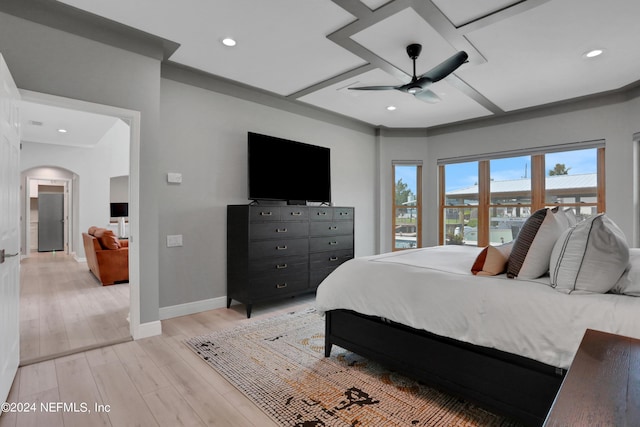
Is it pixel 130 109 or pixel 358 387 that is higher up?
pixel 130 109

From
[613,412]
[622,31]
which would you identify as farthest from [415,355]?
[622,31]

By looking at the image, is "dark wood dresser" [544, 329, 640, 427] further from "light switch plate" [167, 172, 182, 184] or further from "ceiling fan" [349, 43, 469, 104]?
"light switch plate" [167, 172, 182, 184]

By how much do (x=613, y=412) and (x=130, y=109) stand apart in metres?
3.40

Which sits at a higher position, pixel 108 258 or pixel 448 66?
pixel 448 66

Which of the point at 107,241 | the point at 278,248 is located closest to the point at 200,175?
the point at 278,248

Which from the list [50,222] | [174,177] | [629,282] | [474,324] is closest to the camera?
[629,282]

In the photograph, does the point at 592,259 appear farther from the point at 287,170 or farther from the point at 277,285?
the point at 287,170

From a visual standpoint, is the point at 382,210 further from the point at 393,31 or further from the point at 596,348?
the point at 596,348

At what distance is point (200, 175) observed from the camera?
12.2 feet

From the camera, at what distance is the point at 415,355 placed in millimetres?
2021

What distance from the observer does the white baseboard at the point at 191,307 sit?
3457 mm

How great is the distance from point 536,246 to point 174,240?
10.5 feet

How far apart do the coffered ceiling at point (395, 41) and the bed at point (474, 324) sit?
1.89 m

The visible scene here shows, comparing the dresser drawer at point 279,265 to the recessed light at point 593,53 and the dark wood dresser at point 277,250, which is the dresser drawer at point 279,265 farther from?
the recessed light at point 593,53
